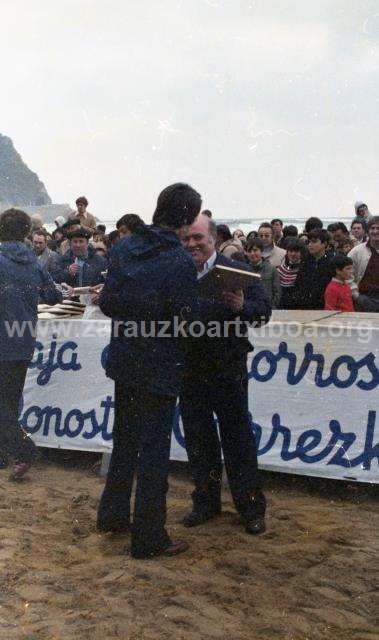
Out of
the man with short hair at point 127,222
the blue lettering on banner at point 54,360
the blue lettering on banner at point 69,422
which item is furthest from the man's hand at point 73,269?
the blue lettering on banner at point 69,422

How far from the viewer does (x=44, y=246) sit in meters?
9.84

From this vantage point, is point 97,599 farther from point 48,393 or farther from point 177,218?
Answer: point 48,393

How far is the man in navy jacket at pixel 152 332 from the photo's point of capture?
3.76 meters

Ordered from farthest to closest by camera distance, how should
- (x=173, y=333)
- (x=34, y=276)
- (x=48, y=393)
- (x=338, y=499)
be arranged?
(x=48, y=393) < (x=34, y=276) < (x=338, y=499) < (x=173, y=333)

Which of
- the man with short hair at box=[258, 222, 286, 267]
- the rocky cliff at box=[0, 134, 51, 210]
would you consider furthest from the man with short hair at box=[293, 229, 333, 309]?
the rocky cliff at box=[0, 134, 51, 210]

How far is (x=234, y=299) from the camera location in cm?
408

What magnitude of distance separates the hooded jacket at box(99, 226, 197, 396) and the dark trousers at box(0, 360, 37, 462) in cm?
190

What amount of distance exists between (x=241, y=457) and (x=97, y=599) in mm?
1314

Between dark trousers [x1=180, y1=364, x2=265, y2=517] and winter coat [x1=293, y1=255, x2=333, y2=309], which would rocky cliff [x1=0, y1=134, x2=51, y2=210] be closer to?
winter coat [x1=293, y1=255, x2=333, y2=309]

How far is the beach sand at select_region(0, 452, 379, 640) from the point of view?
3127 millimetres

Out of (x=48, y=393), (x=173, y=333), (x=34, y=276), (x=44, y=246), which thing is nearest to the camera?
(x=173, y=333)

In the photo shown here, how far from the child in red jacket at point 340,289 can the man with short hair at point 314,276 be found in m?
0.45

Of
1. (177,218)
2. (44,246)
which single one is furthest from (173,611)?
(44,246)

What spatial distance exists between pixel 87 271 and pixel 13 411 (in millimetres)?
2440
